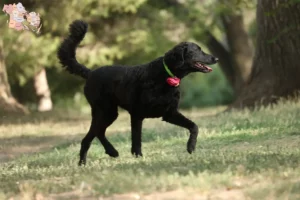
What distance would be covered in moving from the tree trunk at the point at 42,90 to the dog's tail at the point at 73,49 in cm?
1581

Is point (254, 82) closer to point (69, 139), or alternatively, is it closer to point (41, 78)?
point (69, 139)

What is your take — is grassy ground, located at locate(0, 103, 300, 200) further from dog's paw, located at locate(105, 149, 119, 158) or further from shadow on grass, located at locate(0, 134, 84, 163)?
dog's paw, located at locate(105, 149, 119, 158)

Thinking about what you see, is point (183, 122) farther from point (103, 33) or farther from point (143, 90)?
point (103, 33)

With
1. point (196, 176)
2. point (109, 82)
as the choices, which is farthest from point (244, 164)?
point (109, 82)

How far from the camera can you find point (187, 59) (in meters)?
9.29

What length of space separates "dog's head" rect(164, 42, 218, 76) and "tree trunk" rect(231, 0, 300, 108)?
7.24 metres

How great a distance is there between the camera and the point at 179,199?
6242 millimetres

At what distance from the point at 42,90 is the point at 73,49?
16.8m

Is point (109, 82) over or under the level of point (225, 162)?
over

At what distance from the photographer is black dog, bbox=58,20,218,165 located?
9156 mm

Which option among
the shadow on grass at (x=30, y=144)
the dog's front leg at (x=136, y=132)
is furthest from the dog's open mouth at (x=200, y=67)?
the shadow on grass at (x=30, y=144)

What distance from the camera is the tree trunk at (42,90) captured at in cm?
2656

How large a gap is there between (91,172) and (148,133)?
6201 millimetres

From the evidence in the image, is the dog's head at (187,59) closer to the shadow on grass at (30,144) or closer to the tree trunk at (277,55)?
the shadow on grass at (30,144)
